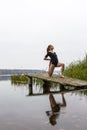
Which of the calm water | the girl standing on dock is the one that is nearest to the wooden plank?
the girl standing on dock

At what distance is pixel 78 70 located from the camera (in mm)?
24672

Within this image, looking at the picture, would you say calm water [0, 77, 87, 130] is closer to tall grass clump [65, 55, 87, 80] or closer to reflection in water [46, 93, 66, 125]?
reflection in water [46, 93, 66, 125]

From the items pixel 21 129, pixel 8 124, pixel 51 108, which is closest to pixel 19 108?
pixel 51 108

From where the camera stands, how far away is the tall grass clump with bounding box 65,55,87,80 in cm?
2403

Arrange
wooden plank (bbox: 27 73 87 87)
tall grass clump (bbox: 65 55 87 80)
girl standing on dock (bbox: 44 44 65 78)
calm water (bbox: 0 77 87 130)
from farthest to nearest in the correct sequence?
tall grass clump (bbox: 65 55 87 80)
girl standing on dock (bbox: 44 44 65 78)
wooden plank (bbox: 27 73 87 87)
calm water (bbox: 0 77 87 130)

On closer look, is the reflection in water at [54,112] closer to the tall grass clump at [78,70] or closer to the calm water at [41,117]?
the calm water at [41,117]

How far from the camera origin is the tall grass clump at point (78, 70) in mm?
24031

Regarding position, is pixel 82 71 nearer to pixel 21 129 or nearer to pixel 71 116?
pixel 71 116

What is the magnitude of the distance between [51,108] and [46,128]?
347 cm

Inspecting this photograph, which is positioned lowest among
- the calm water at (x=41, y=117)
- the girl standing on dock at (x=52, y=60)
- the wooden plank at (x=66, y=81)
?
the calm water at (x=41, y=117)

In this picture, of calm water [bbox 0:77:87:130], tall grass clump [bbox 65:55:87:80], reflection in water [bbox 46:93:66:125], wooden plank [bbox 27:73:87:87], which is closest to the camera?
calm water [bbox 0:77:87:130]

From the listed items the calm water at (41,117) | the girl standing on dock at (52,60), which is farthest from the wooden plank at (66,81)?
the calm water at (41,117)

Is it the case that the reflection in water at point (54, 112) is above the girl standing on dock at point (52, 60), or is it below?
below

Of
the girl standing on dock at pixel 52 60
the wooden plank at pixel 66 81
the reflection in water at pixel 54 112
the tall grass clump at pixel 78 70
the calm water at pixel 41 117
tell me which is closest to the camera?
the calm water at pixel 41 117
